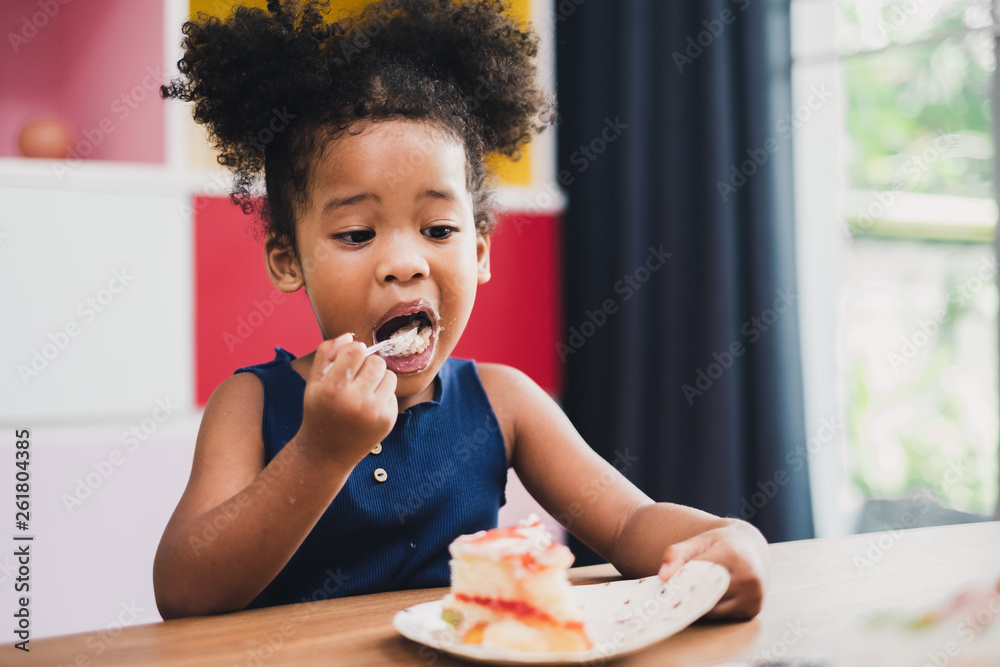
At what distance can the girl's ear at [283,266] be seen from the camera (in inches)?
43.1

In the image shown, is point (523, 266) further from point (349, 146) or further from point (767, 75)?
point (349, 146)

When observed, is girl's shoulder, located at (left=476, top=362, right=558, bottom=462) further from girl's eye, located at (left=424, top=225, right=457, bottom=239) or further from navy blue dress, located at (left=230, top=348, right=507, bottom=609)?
girl's eye, located at (left=424, top=225, right=457, bottom=239)

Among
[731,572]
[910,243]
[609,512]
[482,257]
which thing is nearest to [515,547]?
[731,572]

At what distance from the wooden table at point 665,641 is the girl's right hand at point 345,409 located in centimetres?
13

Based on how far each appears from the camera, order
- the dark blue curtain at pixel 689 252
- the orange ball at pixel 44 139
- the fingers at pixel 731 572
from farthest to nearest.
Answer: the dark blue curtain at pixel 689 252, the orange ball at pixel 44 139, the fingers at pixel 731 572

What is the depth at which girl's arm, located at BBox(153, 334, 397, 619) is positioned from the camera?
0.75m

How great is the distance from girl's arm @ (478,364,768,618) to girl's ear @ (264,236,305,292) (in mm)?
282

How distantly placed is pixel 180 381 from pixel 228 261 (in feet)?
1.02

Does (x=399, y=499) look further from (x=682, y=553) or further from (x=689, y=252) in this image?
(x=689, y=252)

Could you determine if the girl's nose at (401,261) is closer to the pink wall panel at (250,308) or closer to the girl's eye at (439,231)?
the girl's eye at (439,231)

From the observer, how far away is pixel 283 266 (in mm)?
1123

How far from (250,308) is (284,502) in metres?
1.47

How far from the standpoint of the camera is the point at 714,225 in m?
2.22

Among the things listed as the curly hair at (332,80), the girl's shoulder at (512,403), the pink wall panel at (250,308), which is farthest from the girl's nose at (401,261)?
the pink wall panel at (250,308)
